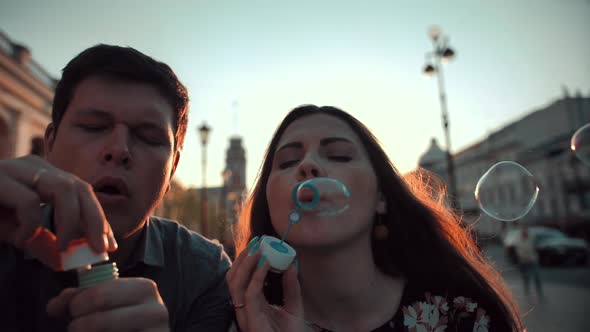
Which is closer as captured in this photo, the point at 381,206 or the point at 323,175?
the point at 323,175

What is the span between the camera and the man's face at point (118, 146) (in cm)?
144

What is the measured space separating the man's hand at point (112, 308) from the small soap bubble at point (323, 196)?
2.87ft

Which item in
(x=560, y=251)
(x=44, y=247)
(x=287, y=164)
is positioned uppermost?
(x=287, y=164)

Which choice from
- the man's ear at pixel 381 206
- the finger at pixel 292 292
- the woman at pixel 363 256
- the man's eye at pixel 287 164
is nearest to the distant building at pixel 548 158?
the woman at pixel 363 256

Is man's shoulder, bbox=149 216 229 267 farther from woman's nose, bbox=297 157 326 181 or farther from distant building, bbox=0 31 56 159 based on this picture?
distant building, bbox=0 31 56 159

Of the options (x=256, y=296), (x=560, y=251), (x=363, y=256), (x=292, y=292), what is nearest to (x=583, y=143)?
(x=363, y=256)

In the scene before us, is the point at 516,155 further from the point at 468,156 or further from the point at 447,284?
the point at 447,284

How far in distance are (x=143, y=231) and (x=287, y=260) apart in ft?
2.74

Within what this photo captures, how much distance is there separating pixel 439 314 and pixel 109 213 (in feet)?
5.99

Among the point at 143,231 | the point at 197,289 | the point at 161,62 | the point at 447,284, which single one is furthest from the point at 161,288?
the point at 447,284

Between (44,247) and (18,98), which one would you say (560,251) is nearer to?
(44,247)

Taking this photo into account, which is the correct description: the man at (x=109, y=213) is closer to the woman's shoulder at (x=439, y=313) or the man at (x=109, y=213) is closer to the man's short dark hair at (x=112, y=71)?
the man's short dark hair at (x=112, y=71)

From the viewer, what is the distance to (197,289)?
5.95 ft

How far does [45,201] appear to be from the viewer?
2.96 ft
